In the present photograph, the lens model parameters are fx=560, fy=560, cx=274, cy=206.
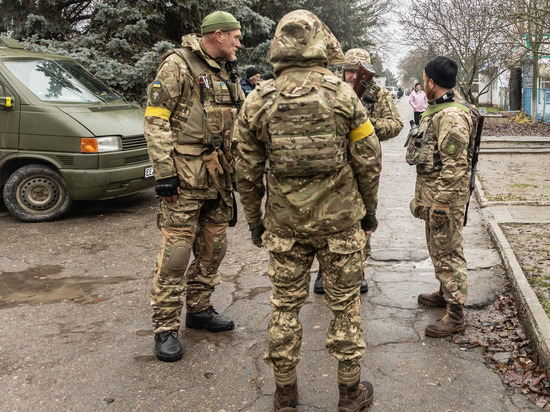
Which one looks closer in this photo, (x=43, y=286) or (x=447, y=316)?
(x=447, y=316)

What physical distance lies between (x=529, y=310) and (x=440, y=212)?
982mm

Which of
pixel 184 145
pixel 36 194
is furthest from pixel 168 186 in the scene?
pixel 36 194

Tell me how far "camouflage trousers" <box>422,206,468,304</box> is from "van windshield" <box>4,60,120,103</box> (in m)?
5.45

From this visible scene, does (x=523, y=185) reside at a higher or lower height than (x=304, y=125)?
lower

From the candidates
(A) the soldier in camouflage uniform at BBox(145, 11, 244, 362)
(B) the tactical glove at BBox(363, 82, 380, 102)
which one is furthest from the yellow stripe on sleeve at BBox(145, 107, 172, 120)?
(B) the tactical glove at BBox(363, 82, 380, 102)

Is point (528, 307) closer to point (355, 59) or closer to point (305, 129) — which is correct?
point (355, 59)

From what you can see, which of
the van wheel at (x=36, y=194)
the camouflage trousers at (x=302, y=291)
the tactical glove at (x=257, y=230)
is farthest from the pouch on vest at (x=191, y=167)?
the van wheel at (x=36, y=194)

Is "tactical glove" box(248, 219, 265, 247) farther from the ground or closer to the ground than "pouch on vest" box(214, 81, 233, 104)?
closer to the ground

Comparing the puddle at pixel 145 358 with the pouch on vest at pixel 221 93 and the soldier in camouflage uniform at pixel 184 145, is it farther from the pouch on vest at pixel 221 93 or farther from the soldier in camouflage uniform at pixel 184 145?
the pouch on vest at pixel 221 93

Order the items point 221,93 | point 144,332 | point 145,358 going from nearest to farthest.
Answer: point 145,358 → point 221,93 → point 144,332

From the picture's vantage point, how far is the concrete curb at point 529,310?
353 centimetres

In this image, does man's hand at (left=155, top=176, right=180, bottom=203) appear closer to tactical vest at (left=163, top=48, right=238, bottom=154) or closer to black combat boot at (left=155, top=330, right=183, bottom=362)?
tactical vest at (left=163, top=48, right=238, bottom=154)

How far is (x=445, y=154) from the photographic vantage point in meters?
3.90

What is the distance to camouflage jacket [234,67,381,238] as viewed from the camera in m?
2.79
